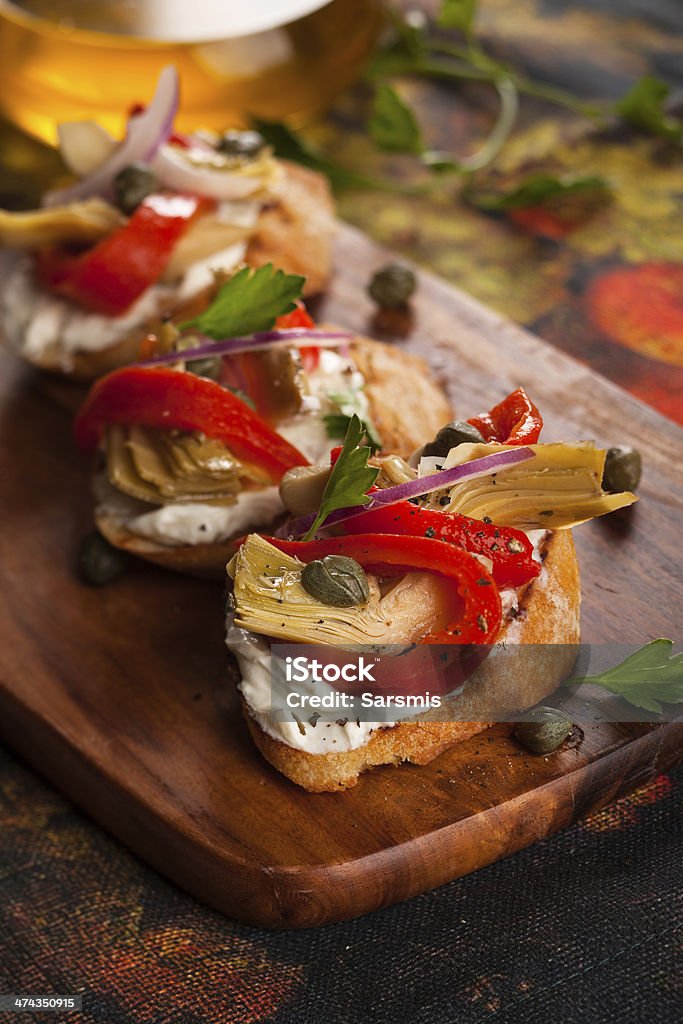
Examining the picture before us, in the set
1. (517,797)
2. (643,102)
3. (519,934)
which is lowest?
(519,934)

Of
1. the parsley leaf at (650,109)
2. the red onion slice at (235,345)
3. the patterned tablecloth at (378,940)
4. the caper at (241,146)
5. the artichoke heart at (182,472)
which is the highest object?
the parsley leaf at (650,109)

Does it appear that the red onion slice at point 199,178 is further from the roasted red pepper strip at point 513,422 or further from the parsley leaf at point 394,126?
the roasted red pepper strip at point 513,422

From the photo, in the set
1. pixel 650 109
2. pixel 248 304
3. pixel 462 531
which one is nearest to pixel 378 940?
pixel 462 531

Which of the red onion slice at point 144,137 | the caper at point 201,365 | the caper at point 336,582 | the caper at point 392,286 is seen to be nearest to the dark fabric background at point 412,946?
the caper at point 336,582

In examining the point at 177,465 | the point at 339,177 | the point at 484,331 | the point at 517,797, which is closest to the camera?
the point at 517,797

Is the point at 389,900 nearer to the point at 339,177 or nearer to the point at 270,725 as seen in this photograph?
the point at 270,725

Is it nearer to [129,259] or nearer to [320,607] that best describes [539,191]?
[129,259]

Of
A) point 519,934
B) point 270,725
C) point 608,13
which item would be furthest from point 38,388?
point 608,13
